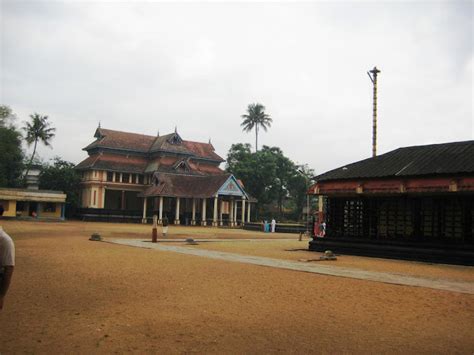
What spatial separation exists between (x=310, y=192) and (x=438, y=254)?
6.54 m

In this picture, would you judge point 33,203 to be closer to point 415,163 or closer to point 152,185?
point 152,185

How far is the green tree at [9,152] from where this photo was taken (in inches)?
2058

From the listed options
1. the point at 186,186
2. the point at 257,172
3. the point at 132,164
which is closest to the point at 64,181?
the point at 132,164

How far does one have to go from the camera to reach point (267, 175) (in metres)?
61.7

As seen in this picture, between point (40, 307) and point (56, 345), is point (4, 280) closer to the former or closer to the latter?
point (56, 345)

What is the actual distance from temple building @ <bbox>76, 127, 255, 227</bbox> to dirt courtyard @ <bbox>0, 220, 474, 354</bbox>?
125 ft

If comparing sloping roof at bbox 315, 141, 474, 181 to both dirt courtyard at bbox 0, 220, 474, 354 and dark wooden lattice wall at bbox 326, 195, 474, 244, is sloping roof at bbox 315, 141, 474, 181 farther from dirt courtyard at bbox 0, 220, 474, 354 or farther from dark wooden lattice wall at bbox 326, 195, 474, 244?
dirt courtyard at bbox 0, 220, 474, 354

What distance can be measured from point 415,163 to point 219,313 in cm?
1427

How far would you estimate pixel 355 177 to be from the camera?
19.9 meters

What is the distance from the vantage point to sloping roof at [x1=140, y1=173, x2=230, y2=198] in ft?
164

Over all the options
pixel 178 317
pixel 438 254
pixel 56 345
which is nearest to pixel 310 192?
pixel 438 254

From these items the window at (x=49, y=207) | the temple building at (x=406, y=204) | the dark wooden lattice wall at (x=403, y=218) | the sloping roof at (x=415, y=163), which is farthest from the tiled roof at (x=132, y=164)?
the dark wooden lattice wall at (x=403, y=218)

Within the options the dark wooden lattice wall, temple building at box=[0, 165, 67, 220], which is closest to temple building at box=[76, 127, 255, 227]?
temple building at box=[0, 165, 67, 220]

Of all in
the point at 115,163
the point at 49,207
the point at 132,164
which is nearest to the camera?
the point at 49,207
